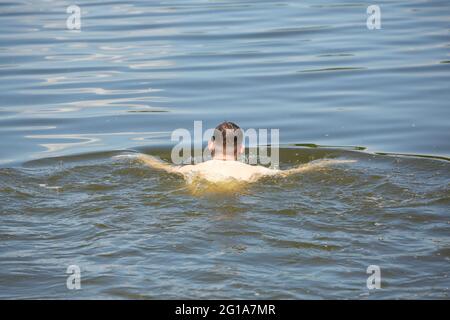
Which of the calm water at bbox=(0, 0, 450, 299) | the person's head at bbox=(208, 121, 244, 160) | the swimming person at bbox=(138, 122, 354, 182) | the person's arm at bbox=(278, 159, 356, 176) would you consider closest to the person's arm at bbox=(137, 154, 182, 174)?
the swimming person at bbox=(138, 122, 354, 182)

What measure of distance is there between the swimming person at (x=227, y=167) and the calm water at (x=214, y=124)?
0.19 m

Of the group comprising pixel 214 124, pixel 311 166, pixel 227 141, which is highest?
pixel 214 124

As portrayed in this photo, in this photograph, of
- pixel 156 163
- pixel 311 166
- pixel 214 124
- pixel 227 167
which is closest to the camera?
pixel 227 167

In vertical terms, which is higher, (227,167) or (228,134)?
(228,134)

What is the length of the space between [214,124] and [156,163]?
2016mm

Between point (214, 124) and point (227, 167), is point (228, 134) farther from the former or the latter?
point (214, 124)

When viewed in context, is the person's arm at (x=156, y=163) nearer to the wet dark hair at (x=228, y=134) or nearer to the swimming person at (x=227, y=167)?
the swimming person at (x=227, y=167)

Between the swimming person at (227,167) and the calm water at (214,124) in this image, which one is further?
the swimming person at (227,167)

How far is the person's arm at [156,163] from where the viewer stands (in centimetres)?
880

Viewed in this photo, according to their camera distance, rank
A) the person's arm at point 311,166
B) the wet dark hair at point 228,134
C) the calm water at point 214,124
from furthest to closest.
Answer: the person's arm at point 311,166 → the wet dark hair at point 228,134 → the calm water at point 214,124

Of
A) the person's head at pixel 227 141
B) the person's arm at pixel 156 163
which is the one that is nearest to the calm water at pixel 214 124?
the person's arm at pixel 156 163

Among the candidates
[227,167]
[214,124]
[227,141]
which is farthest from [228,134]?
[214,124]

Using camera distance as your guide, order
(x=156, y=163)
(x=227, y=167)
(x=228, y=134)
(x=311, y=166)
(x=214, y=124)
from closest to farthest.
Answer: (x=227, y=167) < (x=228, y=134) < (x=311, y=166) < (x=156, y=163) < (x=214, y=124)

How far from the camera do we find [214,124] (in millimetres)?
10930
